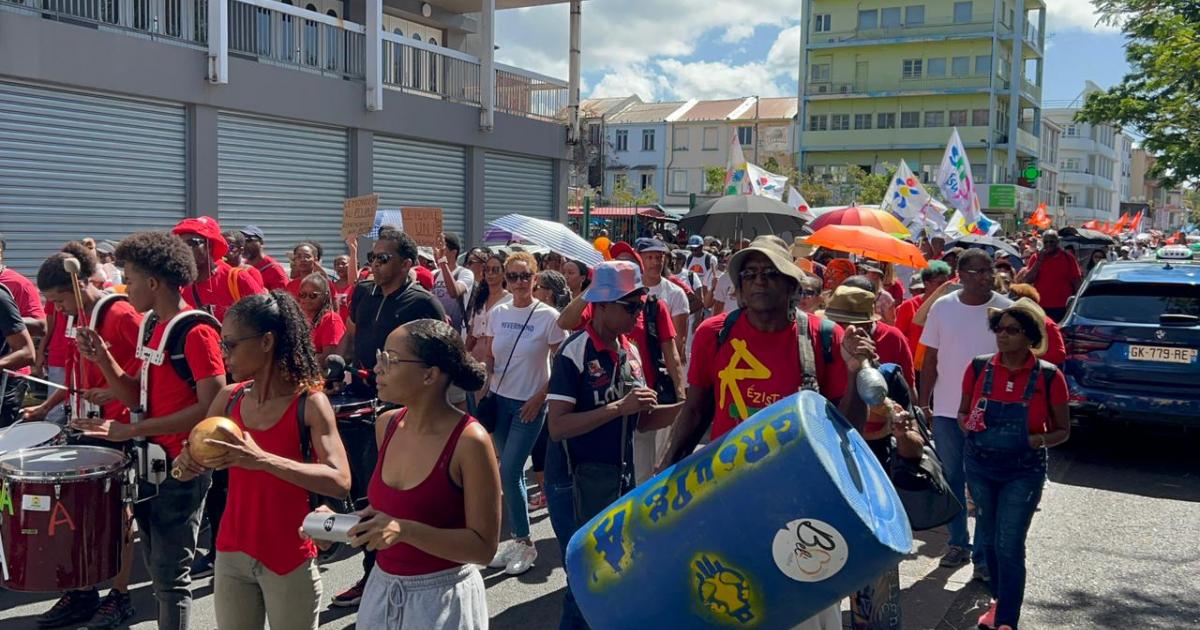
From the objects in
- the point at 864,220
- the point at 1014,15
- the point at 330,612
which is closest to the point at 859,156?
the point at 1014,15

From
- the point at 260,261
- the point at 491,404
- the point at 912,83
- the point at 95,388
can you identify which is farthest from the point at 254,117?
the point at 912,83

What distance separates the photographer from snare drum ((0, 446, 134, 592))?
4055 millimetres

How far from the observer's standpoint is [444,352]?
10.0 ft

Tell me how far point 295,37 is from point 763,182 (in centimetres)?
812

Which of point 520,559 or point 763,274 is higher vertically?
point 763,274

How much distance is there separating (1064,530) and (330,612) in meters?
4.82

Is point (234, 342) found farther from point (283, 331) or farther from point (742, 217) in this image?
point (742, 217)

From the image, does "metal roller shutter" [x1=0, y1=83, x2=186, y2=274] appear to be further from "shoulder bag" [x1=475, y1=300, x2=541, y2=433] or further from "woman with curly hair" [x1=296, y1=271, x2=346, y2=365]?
"shoulder bag" [x1=475, y1=300, x2=541, y2=433]

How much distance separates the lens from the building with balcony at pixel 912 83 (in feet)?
176

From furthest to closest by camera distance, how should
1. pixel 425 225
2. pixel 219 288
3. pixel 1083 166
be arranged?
pixel 1083 166 < pixel 425 225 < pixel 219 288

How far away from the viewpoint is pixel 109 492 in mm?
4145

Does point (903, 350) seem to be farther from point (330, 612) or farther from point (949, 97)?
point (949, 97)

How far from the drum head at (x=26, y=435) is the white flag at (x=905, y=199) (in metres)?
15.8

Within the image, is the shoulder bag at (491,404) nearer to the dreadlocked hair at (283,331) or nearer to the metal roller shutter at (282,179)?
the dreadlocked hair at (283,331)
